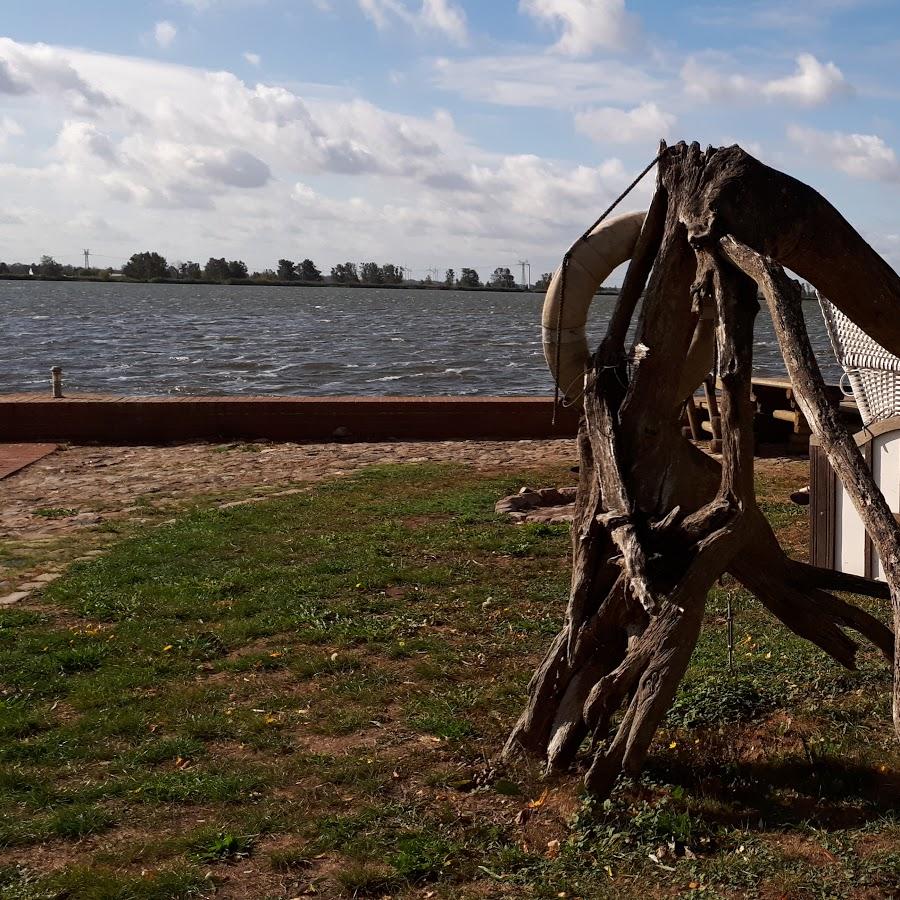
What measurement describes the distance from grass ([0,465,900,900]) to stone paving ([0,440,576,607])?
53.8 inches

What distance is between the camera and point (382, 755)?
15.3ft

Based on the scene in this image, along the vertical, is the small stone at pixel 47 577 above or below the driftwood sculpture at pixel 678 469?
below

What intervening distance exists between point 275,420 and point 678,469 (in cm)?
1127

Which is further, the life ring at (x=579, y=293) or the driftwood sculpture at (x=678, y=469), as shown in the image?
the life ring at (x=579, y=293)

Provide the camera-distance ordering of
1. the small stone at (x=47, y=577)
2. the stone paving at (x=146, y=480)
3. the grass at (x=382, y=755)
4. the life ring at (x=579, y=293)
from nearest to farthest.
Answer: the grass at (x=382, y=755) → the life ring at (x=579, y=293) → the small stone at (x=47, y=577) → the stone paving at (x=146, y=480)

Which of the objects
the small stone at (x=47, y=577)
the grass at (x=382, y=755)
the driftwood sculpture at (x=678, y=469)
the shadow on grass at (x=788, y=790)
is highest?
the driftwood sculpture at (x=678, y=469)

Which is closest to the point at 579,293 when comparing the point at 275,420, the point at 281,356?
the point at 275,420

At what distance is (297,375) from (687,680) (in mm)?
28482

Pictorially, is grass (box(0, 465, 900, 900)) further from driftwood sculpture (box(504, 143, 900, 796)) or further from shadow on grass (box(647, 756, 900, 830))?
driftwood sculpture (box(504, 143, 900, 796))

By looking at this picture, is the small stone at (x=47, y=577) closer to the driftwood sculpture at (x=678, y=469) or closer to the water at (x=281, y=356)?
the driftwood sculpture at (x=678, y=469)

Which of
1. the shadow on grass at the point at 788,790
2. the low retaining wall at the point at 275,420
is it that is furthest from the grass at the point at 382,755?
the low retaining wall at the point at 275,420

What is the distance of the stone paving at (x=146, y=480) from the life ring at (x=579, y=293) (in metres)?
3.89

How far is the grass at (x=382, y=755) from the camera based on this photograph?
3.70 metres

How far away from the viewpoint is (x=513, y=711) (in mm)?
5074
